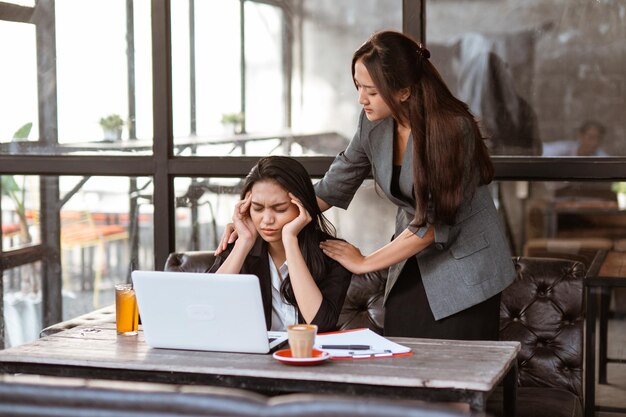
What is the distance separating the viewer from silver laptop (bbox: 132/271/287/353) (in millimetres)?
2338

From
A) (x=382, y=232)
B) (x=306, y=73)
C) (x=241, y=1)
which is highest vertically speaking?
(x=241, y=1)

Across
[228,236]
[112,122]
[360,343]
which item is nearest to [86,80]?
[112,122]

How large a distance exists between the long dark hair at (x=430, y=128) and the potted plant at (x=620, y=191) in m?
0.89

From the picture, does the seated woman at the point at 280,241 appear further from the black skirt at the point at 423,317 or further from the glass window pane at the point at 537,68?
the glass window pane at the point at 537,68

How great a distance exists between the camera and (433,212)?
278 cm

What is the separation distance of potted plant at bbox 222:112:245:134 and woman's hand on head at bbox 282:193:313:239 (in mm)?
1203

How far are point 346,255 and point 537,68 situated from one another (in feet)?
4.04

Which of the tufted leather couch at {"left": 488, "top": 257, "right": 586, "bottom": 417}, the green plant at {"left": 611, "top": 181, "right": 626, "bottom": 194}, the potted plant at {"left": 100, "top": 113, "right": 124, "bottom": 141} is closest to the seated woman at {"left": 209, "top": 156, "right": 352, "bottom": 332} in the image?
the tufted leather couch at {"left": 488, "top": 257, "right": 586, "bottom": 417}

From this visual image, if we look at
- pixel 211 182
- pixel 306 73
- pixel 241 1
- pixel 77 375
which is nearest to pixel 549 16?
pixel 306 73

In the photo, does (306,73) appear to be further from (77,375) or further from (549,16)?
(77,375)

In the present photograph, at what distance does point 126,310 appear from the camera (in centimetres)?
268

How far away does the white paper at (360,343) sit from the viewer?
235 centimetres

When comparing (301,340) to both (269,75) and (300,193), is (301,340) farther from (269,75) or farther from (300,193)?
(269,75)

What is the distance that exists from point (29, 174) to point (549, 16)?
2.12 m
